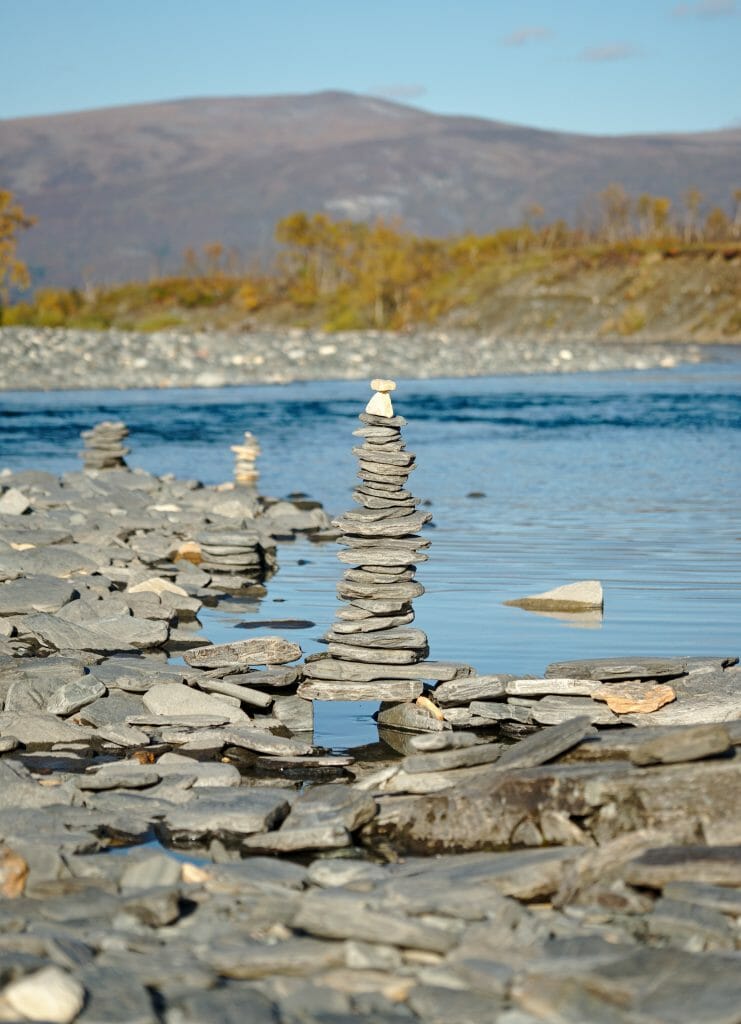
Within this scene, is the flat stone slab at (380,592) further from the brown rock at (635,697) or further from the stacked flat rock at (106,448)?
the stacked flat rock at (106,448)

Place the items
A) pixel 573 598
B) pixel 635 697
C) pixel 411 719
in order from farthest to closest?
pixel 573 598
pixel 411 719
pixel 635 697

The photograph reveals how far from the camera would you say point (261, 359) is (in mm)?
64125

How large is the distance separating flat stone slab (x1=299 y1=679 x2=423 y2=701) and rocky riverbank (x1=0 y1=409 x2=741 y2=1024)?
0.04 metres

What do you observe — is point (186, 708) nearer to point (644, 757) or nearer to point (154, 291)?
point (644, 757)

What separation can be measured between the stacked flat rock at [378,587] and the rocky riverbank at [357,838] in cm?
5

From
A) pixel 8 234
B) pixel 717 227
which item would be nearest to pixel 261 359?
pixel 8 234

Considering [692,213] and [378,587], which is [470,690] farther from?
[692,213]

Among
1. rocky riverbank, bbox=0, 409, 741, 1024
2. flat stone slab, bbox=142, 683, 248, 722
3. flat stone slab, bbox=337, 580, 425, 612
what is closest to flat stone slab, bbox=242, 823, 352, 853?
rocky riverbank, bbox=0, 409, 741, 1024

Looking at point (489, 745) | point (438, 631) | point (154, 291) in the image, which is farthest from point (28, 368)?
point (154, 291)

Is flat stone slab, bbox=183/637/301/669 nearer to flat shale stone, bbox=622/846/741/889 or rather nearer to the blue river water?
the blue river water

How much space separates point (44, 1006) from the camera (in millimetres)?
5078

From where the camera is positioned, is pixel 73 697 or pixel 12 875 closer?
pixel 12 875

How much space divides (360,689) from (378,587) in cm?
106

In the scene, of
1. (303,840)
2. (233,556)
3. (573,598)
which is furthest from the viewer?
(233,556)
